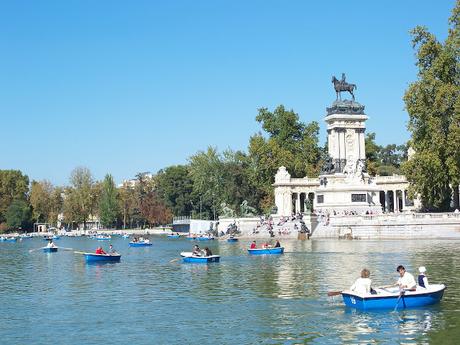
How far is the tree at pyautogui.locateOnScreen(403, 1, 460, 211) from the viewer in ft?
192

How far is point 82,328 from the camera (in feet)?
69.4

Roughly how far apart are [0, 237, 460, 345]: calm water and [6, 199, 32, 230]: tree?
315 ft

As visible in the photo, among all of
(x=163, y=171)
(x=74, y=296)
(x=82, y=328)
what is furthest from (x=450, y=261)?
(x=163, y=171)

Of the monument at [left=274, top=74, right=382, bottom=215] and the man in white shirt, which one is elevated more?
the monument at [left=274, top=74, right=382, bottom=215]

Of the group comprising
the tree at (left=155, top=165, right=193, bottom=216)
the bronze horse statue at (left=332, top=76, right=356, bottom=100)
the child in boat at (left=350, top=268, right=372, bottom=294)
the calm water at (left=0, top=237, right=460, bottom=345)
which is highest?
the bronze horse statue at (left=332, top=76, right=356, bottom=100)

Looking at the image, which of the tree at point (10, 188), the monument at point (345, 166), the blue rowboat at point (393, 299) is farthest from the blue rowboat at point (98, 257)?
the tree at point (10, 188)

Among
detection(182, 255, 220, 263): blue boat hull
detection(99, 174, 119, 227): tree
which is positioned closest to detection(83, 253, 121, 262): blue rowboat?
detection(182, 255, 220, 263): blue boat hull

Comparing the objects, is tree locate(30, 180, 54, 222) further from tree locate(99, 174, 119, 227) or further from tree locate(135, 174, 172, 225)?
tree locate(135, 174, 172, 225)

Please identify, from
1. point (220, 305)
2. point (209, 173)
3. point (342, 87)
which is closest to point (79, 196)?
point (209, 173)

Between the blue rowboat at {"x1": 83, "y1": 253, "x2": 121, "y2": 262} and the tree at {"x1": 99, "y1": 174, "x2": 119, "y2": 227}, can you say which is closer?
the blue rowboat at {"x1": 83, "y1": 253, "x2": 121, "y2": 262}

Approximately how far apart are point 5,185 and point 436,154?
103025 mm

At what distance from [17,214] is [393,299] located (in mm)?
121959

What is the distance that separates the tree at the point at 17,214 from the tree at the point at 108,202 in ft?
52.9

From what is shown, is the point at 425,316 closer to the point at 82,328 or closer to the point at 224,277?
the point at 82,328
